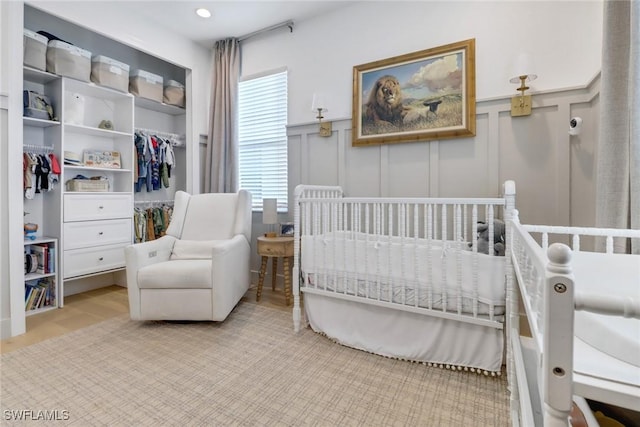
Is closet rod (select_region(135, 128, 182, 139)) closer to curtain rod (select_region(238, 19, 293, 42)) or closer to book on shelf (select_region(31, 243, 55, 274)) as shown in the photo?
curtain rod (select_region(238, 19, 293, 42))

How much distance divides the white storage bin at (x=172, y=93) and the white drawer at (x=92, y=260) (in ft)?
5.46

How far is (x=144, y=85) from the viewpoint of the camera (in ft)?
10.5

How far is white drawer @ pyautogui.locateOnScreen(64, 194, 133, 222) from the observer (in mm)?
2645

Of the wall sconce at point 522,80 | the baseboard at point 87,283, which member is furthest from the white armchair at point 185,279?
the wall sconce at point 522,80

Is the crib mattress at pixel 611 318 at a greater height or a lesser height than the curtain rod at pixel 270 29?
lesser

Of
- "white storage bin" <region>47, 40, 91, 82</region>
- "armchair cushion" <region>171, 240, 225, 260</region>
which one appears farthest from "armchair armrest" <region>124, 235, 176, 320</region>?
"white storage bin" <region>47, 40, 91, 82</region>

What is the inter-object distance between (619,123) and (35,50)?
12.5ft

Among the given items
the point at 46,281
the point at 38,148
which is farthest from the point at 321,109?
the point at 46,281

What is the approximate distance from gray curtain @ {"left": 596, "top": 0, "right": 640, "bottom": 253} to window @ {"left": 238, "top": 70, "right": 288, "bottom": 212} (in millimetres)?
2422

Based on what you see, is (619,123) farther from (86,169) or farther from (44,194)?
(44,194)

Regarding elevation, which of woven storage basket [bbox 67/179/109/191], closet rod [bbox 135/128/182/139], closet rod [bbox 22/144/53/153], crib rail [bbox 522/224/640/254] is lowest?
crib rail [bbox 522/224/640/254]

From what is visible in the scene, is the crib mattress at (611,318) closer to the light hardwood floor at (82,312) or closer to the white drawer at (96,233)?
the light hardwood floor at (82,312)

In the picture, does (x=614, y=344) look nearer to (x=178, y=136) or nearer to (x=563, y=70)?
(x=563, y=70)

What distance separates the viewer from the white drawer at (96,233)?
264 cm
